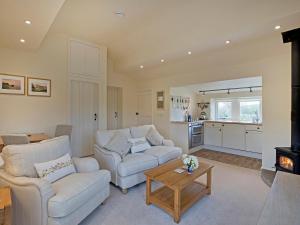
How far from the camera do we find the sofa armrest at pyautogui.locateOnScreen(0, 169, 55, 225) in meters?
1.60

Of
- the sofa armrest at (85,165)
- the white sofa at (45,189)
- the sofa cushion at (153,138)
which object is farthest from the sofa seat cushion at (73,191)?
the sofa cushion at (153,138)

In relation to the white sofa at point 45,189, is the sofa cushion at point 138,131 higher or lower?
higher

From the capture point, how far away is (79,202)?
1773mm

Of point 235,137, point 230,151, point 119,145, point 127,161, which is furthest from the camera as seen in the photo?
point 230,151

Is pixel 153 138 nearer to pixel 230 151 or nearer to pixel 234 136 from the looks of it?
pixel 234 136

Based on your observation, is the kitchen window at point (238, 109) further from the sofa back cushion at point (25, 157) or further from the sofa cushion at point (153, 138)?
the sofa back cushion at point (25, 157)

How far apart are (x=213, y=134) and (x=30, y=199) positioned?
5.00 meters

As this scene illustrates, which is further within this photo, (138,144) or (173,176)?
(138,144)

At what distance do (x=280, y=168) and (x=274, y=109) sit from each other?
1246 millimetres

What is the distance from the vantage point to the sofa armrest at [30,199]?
1604 millimetres

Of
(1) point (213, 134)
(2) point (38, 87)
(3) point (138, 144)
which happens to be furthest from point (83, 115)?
(1) point (213, 134)

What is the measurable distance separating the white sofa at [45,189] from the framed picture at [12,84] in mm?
2309

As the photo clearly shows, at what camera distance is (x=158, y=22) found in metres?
3.51

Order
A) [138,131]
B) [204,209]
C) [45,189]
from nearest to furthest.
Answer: [45,189] → [204,209] → [138,131]
